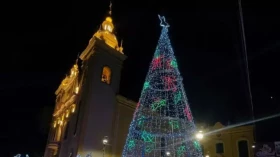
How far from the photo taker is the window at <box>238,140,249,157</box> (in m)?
26.0

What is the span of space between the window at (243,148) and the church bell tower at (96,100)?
13.3 metres

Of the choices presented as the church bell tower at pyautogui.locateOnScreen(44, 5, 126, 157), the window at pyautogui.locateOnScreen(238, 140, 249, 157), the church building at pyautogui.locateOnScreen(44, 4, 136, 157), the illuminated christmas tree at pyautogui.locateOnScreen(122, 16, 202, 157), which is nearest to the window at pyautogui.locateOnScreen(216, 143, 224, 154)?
the window at pyautogui.locateOnScreen(238, 140, 249, 157)

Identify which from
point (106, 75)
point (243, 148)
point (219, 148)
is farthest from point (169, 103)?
point (219, 148)

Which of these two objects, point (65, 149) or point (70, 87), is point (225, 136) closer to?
point (65, 149)

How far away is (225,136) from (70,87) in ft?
64.2

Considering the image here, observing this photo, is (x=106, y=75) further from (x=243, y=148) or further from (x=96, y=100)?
(x=243, y=148)

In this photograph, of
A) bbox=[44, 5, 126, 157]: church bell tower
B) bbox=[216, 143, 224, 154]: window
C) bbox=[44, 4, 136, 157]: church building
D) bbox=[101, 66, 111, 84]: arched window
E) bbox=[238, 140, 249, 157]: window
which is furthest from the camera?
bbox=[216, 143, 224, 154]: window

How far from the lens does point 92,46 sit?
2642cm

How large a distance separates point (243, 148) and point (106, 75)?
1620cm

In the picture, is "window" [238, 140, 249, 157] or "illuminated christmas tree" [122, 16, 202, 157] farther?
"window" [238, 140, 249, 157]

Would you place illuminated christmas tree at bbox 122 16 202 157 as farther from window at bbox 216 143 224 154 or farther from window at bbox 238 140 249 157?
window at bbox 216 143 224 154

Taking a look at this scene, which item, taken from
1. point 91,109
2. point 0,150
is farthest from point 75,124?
point 0,150

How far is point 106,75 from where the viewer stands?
2686cm

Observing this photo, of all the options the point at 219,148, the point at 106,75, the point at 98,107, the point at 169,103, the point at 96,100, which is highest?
the point at 106,75
